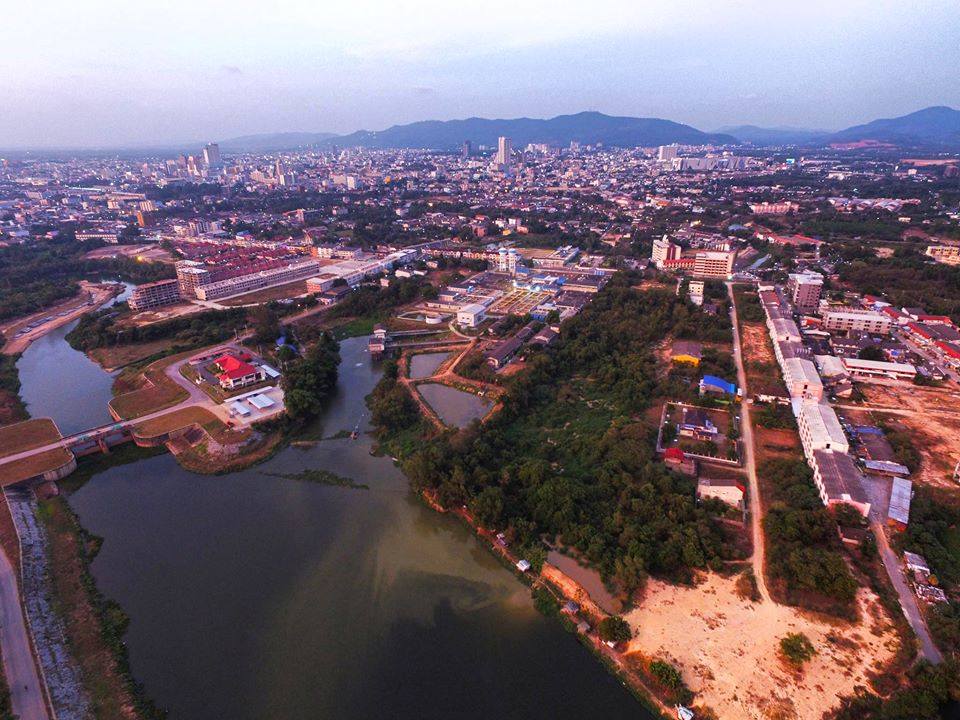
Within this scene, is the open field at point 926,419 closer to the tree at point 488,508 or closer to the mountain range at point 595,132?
the tree at point 488,508

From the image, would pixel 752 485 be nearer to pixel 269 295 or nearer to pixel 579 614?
pixel 579 614

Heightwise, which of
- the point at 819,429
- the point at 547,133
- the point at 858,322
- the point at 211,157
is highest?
the point at 547,133

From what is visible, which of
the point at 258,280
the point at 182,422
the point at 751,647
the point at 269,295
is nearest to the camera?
the point at 751,647

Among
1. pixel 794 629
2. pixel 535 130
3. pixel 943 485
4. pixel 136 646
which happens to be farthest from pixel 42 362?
pixel 535 130

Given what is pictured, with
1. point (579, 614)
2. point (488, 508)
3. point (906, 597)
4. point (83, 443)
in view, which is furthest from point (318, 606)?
point (906, 597)

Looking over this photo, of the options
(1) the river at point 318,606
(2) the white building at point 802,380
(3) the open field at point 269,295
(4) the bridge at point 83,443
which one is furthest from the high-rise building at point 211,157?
(2) the white building at point 802,380

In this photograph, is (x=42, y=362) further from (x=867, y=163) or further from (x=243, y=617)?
(x=867, y=163)
